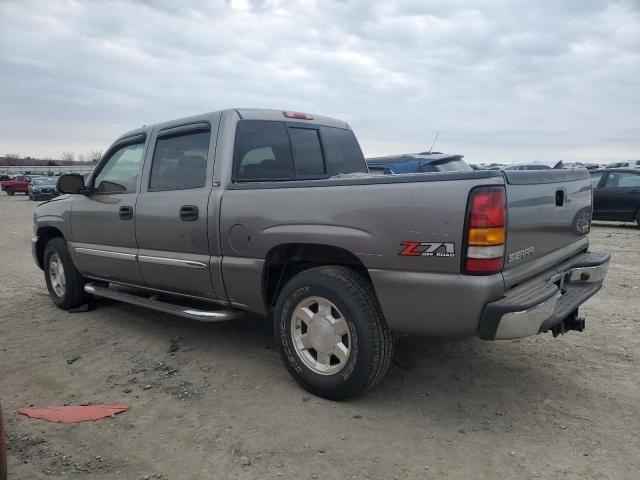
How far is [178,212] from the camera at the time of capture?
4016 millimetres

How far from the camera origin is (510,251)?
9.28 feet

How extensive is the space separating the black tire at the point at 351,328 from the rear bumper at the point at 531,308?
63cm

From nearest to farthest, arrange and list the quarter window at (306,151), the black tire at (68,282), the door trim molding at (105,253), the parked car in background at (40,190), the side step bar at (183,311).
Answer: the side step bar at (183,311) → the quarter window at (306,151) → the door trim molding at (105,253) → the black tire at (68,282) → the parked car in background at (40,190)

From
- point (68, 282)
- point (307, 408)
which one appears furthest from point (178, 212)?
point (68, 282)

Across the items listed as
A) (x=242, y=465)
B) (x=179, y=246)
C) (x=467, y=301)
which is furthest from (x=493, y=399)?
(x=179, y=246)

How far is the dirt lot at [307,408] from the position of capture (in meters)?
2.63

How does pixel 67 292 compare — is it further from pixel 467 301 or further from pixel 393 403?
pixel 467 301

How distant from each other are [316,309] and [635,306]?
3.80 meters

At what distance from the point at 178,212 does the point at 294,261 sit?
1085 millimetres

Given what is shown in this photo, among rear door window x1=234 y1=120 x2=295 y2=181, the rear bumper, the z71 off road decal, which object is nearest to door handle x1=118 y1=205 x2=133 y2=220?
rear door window x1=234 y1=120 x2=295 y2=181

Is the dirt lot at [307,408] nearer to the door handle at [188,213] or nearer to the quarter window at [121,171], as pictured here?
the door handle at [188,213]

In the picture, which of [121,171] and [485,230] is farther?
[121,171]

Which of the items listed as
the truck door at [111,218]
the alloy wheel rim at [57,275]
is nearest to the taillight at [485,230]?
the truck door at [111,218]

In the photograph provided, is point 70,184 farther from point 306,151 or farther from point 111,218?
point 306,151
